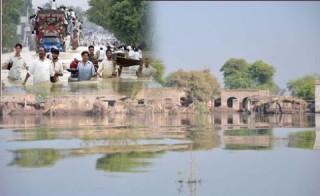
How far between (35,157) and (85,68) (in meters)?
0.75

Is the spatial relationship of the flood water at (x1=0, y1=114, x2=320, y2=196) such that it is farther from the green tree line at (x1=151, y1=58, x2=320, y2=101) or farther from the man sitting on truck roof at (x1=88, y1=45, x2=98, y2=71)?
the man sitting on truck roof at (x1=88, y1=45, x2=98, y2=71)

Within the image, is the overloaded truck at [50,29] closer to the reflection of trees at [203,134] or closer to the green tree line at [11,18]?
the green tree line at [11,18]

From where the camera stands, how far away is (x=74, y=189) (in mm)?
5594

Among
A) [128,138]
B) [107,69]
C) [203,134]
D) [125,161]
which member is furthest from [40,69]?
[203,134]

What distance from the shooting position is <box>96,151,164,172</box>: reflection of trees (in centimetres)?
563

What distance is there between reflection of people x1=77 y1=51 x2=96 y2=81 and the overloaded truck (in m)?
0.14

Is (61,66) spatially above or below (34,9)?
below

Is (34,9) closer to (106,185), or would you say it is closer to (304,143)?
(106,185)

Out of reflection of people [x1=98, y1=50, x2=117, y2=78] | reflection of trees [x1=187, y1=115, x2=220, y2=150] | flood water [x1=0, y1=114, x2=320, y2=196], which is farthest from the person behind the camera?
reflection of people [x1=98, y1=50, x2=117, y2=78]

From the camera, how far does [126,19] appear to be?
19.0ft

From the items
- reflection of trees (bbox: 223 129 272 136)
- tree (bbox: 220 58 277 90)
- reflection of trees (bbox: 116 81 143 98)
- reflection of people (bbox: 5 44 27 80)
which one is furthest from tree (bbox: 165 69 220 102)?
reflection of people (bbox: 5 44 27 80)

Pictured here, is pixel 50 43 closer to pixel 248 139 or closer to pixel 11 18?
pixel 11 18

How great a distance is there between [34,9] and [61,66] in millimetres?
465

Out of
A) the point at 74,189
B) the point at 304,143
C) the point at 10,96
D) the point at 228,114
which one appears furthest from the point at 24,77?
the point at 304,143
